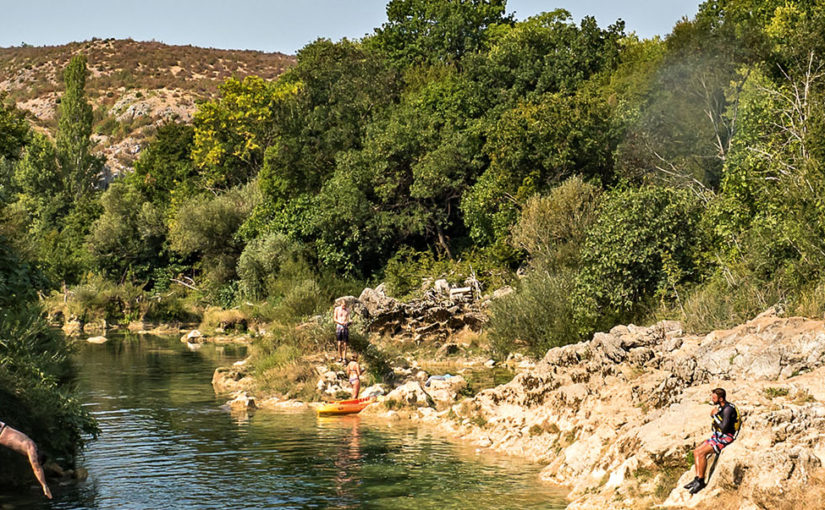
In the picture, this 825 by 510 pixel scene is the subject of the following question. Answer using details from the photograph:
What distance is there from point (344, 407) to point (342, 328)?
450 centimetres

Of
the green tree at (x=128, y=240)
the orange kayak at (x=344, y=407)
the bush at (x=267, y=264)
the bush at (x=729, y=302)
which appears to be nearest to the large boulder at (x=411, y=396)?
the orange kayak at (x=344, y=407)

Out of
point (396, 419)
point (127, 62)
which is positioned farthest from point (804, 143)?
point (127, 62)

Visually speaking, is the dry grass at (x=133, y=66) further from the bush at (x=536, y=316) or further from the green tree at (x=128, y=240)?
the bush at (x=536, y=316)

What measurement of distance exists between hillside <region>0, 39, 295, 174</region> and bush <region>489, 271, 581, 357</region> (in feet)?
278

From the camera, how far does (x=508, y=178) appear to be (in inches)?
→ 1823

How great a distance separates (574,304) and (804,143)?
377 inches

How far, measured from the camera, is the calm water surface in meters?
17.8

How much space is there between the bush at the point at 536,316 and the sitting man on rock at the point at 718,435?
17.7 meters

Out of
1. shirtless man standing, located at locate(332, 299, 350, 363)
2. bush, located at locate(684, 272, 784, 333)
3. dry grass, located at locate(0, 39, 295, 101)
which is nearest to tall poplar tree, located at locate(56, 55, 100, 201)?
dry grass, located at locate(0, 39, 295, 101)

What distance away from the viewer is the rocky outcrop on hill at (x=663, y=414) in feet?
47.5

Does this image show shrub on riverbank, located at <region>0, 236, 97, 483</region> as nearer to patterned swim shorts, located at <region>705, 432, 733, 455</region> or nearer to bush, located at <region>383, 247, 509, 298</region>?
patterned swim shorts, located at <region>705, 432, 733, 455</region>

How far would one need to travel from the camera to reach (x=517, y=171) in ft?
151

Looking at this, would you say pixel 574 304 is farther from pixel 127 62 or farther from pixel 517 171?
pixel 127 62

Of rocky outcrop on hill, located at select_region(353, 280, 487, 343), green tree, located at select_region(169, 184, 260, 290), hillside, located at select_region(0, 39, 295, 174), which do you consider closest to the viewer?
rocky outcrop on hill, located at select_region(353, 280, 487, 343)
